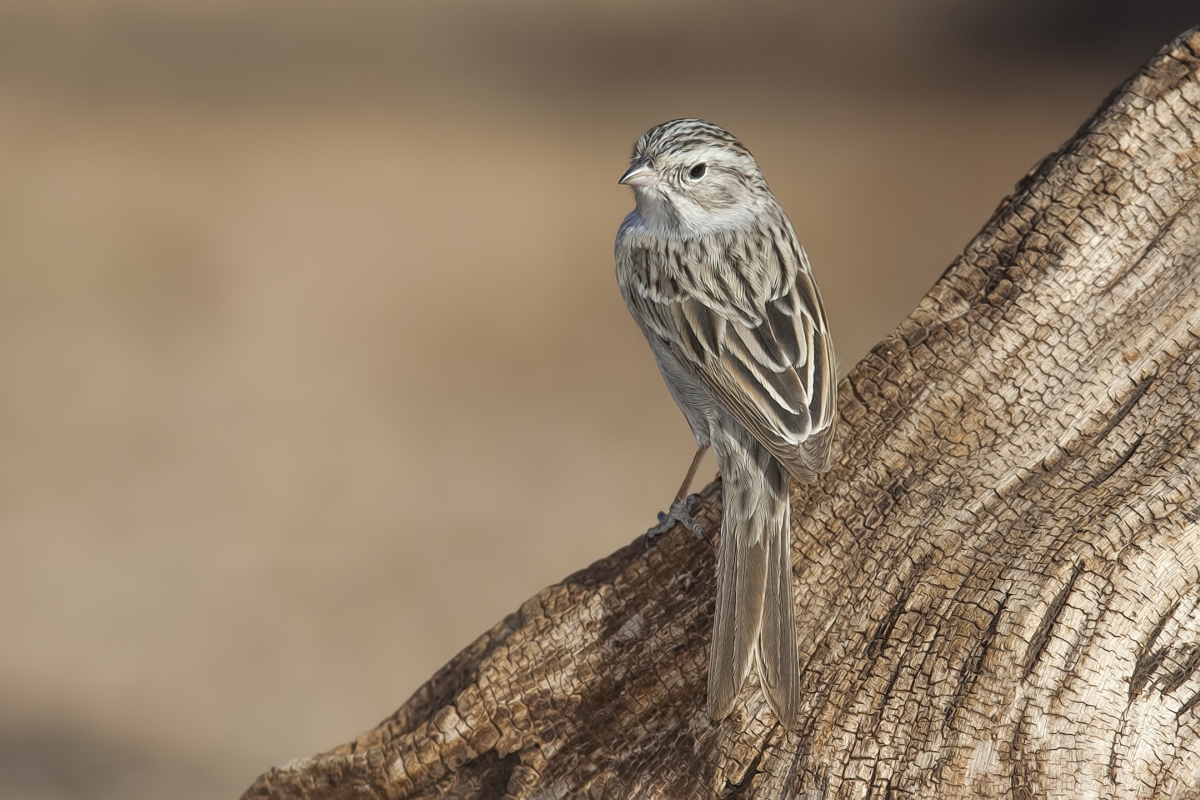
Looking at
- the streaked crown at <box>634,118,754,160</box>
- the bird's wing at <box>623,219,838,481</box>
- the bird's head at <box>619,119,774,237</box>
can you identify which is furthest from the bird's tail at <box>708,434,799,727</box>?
the streaked crown at <box>634,118,754,160</box>

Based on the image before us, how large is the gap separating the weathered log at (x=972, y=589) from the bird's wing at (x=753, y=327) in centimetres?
17

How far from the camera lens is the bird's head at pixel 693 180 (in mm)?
3373

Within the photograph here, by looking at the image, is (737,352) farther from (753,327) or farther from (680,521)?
(680,521)

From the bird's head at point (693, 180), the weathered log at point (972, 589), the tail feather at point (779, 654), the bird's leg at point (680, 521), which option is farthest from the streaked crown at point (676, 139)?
the tail feather at point (779, 654)

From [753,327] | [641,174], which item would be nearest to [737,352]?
[753,327]

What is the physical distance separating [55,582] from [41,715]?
0.89m

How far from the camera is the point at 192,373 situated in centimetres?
786

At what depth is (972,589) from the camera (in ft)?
8.21

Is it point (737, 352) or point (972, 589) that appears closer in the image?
point (972, 589)

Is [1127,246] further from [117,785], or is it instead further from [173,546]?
[173,546]

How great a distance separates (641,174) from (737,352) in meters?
0.64

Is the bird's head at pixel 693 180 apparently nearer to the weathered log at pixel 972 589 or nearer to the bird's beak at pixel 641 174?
the bird's beak at pixel 641 174

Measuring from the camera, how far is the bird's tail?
250 cm

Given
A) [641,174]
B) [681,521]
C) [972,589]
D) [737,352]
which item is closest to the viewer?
[972,589]
